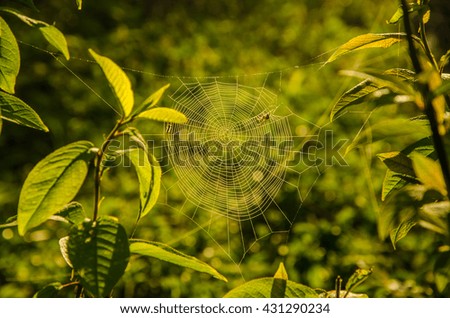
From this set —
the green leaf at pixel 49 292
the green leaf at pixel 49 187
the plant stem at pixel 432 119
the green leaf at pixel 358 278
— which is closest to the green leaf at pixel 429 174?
the plant stem at pixel 432 119

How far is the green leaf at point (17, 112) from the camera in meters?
0.80

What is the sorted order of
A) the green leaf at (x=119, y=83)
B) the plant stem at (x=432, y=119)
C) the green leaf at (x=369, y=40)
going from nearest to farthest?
the plant stem at (x=432, y=119) < the green leaf at (x=119, y=83) < the green leaf at (x=369, y=40)

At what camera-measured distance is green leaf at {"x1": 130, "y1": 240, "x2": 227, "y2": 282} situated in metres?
0.70

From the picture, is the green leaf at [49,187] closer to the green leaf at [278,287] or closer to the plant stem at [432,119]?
the green leaf at [278,287]

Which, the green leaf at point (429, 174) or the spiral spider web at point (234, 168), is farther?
the spiral spider web at point (234, 168)

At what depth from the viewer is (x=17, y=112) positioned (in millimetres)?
806

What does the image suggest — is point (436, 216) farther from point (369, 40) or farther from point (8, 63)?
point (8, 63)

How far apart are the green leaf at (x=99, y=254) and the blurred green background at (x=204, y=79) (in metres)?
0.57

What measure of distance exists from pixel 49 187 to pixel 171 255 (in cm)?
17

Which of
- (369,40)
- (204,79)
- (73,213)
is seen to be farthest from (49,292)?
(204,79)

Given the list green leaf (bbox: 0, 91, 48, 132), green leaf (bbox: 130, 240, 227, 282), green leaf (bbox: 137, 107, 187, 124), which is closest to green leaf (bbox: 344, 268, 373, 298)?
green leaf (bbox: 130, 240, 227, 282)

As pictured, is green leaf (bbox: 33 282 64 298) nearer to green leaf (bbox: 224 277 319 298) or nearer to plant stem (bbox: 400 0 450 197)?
green leaf (bbox: 224 277 319 298)

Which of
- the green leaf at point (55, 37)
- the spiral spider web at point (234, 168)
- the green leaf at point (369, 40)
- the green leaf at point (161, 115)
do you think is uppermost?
the green leaf at point (55, 37)
